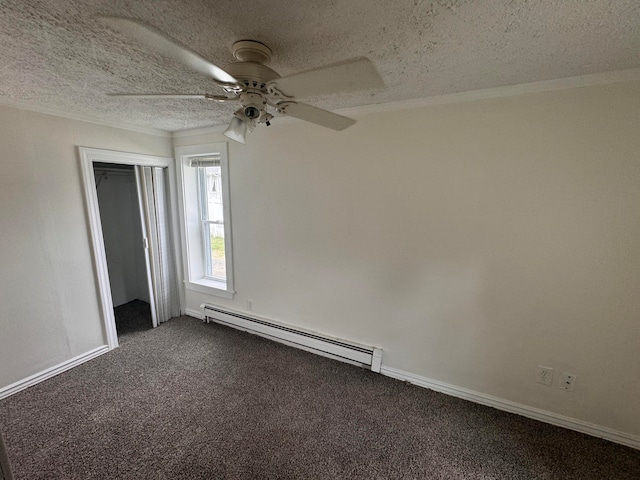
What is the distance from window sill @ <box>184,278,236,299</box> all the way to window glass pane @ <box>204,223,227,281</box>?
108 millimetres

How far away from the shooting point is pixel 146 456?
5.08 feet

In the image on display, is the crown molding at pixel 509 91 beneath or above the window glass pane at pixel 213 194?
above

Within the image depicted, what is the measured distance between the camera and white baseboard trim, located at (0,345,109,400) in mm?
1992

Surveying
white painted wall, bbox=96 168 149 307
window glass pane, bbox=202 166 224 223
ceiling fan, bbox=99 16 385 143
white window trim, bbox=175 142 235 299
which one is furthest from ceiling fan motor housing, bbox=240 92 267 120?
white painted wall, bbox=96 168 149 307

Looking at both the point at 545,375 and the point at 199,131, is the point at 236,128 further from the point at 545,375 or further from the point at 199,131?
the point at 545,375

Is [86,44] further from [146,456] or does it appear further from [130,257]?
[130,257]

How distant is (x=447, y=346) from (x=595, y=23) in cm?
199

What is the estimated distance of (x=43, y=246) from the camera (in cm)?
213

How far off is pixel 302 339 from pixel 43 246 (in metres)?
2.37

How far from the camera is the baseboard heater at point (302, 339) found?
7.46ft

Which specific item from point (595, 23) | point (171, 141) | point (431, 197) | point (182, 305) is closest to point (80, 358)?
point (182, 305)

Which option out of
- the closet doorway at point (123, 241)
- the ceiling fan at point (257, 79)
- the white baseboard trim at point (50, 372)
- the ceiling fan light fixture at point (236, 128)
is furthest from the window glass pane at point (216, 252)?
the ceiling fan at point (257, 79)

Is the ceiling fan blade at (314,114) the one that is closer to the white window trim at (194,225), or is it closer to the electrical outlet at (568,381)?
the white window trim at (194,225)

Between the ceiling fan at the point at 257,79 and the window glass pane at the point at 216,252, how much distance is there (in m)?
2.06
